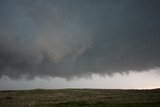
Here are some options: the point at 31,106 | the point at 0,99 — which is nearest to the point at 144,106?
the point at 31,106

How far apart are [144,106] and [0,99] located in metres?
67.0

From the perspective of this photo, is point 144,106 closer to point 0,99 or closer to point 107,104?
point 107,104

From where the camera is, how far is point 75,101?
116250 millimetres

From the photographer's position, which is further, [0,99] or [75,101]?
[0,99]

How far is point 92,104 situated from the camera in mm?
110188

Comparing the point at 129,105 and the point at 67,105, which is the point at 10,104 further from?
the point at 129,105

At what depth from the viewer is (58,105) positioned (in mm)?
110625

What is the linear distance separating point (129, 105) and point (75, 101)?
2328cm

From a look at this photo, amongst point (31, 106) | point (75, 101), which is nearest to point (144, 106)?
point (75, 101)

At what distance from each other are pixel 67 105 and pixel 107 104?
55.0ft

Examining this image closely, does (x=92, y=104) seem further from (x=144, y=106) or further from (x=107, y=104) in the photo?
(x=144, y=106)

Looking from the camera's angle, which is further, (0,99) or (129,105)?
(0,99)

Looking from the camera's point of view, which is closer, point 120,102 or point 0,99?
point 120,102

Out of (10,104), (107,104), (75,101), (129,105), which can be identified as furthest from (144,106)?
(10,104)
